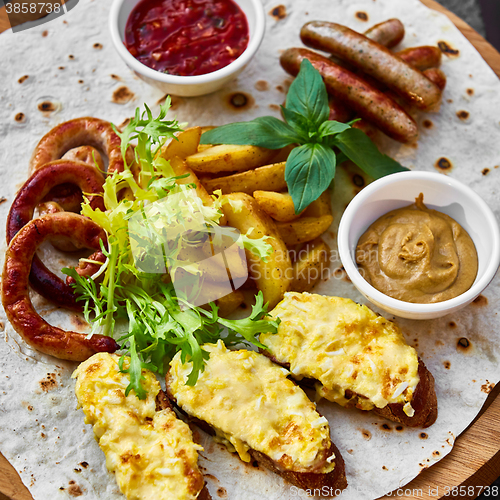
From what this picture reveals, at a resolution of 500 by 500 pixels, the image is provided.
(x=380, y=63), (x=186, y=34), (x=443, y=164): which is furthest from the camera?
(x=443, y=164)

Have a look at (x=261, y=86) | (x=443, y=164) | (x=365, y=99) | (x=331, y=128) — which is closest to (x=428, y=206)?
(x=443, y=164)

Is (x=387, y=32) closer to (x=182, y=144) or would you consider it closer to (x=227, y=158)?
(x=227, y=158)

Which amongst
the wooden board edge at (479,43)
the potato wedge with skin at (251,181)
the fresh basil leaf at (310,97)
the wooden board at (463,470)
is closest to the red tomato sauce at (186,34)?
the fresh basil leaf at (310,97)

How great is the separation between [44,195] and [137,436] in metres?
1.71

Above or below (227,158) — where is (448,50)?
above

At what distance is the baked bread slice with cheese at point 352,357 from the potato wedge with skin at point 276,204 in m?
0.55

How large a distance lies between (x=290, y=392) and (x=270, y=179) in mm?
1387

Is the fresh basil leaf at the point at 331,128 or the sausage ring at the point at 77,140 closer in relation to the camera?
the fresh basil leaf at the point at 331,128

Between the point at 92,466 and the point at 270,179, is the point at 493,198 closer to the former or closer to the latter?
the point at 270,179

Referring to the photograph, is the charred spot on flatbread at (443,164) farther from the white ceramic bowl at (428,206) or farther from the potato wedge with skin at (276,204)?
the potato wedge with skin at (276,204)

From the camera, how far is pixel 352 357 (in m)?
3.01

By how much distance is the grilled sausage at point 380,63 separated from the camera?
3746 millimetres

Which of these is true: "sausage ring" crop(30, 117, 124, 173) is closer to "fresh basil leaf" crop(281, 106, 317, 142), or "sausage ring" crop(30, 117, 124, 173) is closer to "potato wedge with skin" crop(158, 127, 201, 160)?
"potato wedge with skin" crop(158, 127, 201, 160)

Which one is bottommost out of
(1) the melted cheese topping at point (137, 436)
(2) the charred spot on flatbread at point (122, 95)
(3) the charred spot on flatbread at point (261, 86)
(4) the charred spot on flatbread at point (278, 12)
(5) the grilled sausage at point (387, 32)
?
(1) the melted cheese topping at point (137, 436)
